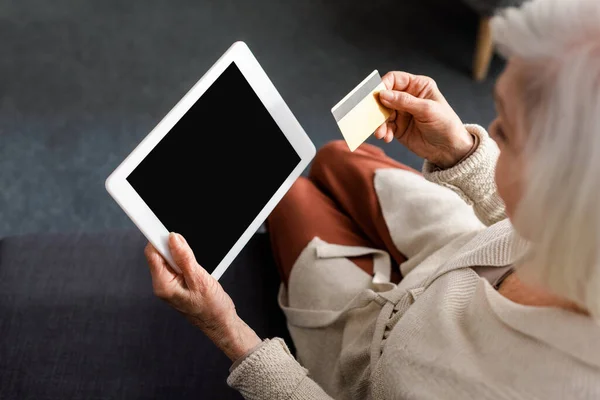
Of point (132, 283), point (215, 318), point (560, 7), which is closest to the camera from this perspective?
point (560, 7)

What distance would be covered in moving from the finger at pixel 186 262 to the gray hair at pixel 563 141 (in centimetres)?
40

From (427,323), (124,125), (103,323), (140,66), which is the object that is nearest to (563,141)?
(427,323)

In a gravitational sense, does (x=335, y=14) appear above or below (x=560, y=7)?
below

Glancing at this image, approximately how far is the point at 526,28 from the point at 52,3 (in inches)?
65.1

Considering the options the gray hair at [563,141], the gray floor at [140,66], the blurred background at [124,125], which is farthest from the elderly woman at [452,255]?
the gray floor at [140,66]

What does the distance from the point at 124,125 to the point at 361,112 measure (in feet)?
3.17

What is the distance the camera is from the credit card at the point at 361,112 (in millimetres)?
797

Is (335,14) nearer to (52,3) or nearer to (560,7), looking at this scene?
(52,3)

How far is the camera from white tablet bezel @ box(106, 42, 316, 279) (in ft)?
2.38

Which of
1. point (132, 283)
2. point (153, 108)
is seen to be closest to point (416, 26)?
point (153, 108)

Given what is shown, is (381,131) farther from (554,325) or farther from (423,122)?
(554,325)

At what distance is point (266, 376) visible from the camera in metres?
0.78

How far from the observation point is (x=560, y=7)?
1.70 feet

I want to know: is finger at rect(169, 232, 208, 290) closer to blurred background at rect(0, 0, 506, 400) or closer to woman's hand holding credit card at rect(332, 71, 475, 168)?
blurred background at rect(0, 0, 506, 400)
